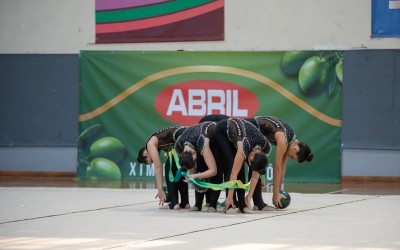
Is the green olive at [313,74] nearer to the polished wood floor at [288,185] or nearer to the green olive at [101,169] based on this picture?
the polished wood floor at [288,185]

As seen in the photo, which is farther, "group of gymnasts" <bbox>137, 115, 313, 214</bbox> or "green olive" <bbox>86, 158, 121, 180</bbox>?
"green olive" <bbox>86, 158, 121, 180</bbox>

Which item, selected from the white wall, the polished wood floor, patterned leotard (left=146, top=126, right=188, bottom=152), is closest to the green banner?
the white wall

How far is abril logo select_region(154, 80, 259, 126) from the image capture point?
17078 millimetres

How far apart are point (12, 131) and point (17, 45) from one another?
5.23 ft

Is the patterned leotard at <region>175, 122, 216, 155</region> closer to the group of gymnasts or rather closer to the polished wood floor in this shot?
the group of gymnasts

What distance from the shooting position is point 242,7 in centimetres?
1702

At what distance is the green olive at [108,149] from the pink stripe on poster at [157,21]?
199cm

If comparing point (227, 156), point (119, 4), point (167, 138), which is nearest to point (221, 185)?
point (227, 156)

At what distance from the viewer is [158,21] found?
1736 cm

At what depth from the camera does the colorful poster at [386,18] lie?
1639 centimetres

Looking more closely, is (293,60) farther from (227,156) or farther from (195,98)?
(227,156)

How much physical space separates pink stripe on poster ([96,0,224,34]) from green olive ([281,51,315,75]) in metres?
1.47

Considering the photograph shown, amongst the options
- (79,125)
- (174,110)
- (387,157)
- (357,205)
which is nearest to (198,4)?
(174,110)

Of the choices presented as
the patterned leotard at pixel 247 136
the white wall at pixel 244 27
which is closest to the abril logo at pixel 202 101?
the white wall at pixel 244 27
